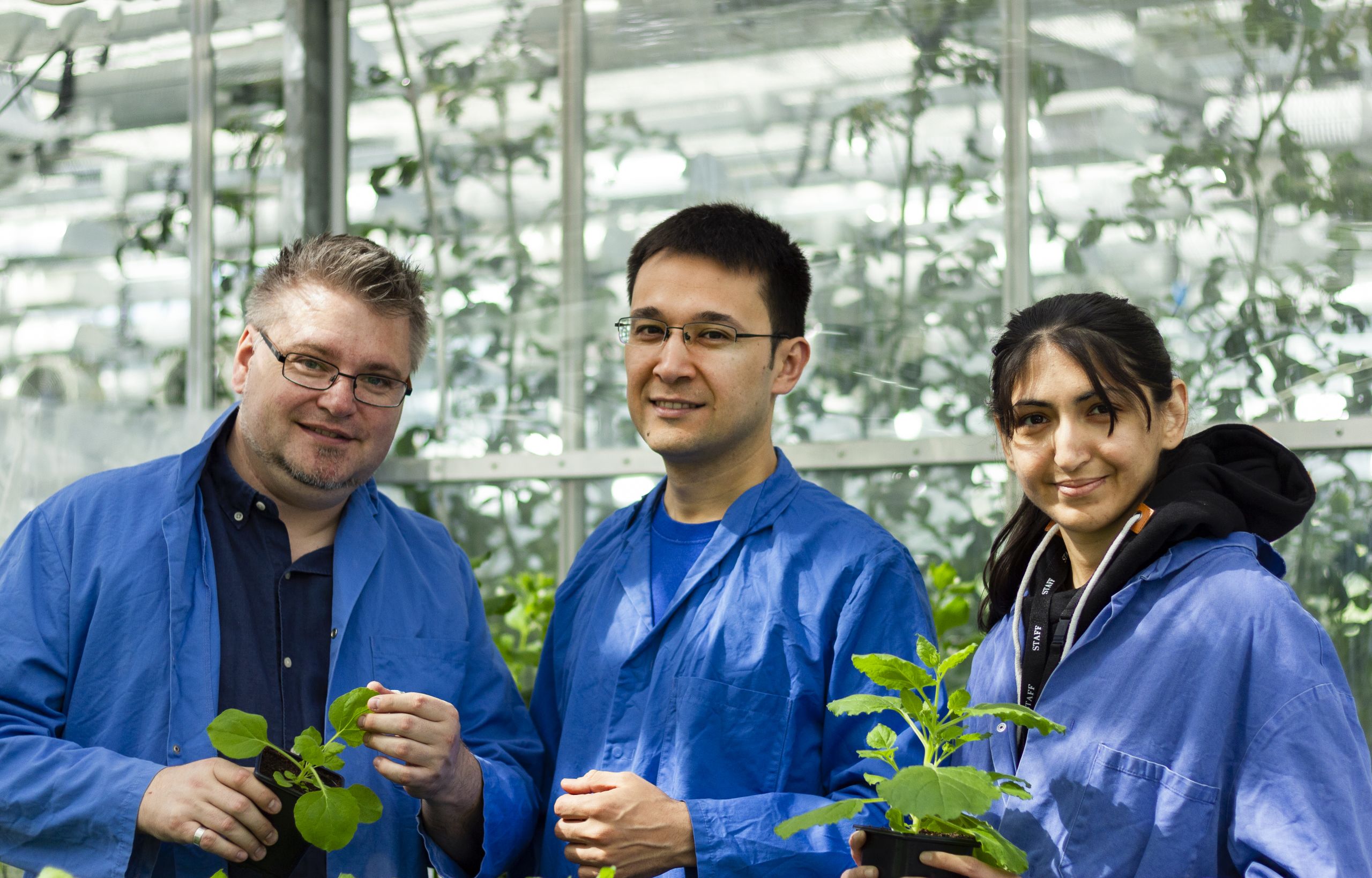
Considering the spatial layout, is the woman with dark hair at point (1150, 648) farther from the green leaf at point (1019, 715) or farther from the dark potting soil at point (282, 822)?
the dark potting soil at point (282, 822)

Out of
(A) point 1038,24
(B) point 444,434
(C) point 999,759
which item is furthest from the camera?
(B) point 444,434

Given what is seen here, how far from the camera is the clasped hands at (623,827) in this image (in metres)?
1.62

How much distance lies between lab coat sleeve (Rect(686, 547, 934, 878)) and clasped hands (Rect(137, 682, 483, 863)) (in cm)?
35

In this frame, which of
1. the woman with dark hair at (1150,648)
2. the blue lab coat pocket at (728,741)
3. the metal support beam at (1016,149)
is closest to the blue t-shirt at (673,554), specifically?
the blue lab coat pocket at (728,741)

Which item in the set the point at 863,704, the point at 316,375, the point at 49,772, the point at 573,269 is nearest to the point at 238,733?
the point at 49,772

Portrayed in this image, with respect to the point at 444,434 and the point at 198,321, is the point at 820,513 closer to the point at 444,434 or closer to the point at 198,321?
the point at 444,434

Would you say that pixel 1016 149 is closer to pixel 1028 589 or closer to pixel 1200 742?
pixel 1028 589

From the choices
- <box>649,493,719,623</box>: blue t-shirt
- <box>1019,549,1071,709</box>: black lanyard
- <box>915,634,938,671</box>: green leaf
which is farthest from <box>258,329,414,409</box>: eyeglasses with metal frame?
<box>1019,549,1071,709</box>: black lanyard

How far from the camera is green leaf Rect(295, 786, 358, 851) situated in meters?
1.50

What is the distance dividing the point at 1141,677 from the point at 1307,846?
25 centimetres

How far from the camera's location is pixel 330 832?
4.94ft

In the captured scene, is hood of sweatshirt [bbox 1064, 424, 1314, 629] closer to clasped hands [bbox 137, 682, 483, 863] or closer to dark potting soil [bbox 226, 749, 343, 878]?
clasped hands [bbox 137, 682, 483, 863]

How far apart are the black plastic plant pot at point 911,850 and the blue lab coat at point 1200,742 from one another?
19 cm

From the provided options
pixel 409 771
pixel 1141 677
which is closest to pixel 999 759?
pixel 1141 677
